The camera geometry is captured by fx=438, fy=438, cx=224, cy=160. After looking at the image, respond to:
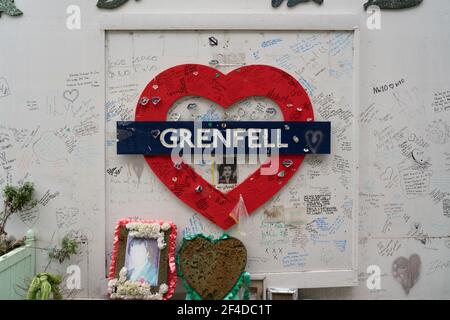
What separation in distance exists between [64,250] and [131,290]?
0.68m

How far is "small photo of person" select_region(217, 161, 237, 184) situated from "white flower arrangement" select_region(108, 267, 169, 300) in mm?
966

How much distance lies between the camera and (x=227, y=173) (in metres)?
3.63

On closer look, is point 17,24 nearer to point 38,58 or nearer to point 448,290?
point 38,58

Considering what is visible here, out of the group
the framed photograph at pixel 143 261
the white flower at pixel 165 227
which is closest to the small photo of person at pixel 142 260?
the framed photograph at pixel 143 261

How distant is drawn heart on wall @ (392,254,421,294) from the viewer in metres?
3.79

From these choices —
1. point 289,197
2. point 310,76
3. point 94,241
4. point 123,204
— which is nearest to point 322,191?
point 289,197

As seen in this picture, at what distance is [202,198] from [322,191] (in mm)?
1012

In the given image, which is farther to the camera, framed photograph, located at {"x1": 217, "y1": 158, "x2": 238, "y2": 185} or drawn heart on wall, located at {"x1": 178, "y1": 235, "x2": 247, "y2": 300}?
framed photograph, located at {"x1": 217, "y1": 158, "x2": 238, "y2": 185}

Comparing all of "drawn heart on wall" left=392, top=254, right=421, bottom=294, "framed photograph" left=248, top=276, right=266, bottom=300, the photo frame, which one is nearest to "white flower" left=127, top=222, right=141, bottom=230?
"framed photograph" left=248, top=276, right=266, bottom=300

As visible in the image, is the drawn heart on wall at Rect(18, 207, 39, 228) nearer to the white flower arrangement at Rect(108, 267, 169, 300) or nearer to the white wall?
the white wall

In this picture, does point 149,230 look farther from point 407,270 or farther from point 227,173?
point 407,270

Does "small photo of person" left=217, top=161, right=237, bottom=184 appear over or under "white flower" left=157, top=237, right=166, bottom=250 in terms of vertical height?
over

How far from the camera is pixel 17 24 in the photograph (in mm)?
3566

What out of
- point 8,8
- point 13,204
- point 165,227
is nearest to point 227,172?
point 165,227
